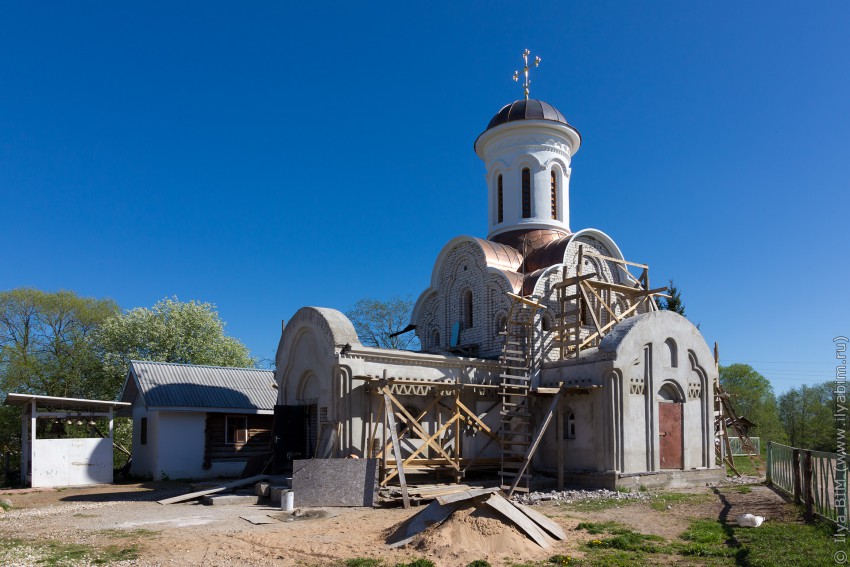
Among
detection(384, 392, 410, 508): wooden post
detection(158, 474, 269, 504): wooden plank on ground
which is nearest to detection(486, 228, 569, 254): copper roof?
detection(384, 392, 410, 508): wooden post

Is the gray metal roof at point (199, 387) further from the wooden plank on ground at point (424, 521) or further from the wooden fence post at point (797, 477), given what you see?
the wooden fence post at point (797, 477)

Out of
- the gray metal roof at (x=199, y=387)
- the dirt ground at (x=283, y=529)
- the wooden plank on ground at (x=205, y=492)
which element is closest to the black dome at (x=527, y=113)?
the gray metal roof at (x=199, y=387)

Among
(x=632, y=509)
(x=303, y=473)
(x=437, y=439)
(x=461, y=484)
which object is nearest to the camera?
(x=632, y=509)

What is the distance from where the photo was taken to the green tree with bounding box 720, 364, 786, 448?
43.0 metres

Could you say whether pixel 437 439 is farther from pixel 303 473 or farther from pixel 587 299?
pixel 587 299

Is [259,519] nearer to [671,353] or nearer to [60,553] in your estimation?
[60,553]

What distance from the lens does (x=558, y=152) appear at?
25.1 metres

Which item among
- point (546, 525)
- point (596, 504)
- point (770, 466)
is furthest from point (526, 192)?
point (546, 525)

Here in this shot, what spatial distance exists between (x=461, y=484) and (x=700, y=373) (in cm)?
783

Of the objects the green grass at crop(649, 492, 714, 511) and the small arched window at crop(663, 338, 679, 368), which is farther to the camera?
the small arched window at crop(663, 338, 679, 368)

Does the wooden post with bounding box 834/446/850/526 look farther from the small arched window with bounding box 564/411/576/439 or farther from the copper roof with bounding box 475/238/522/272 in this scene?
the copper roof with bounding box 475/238/522/272

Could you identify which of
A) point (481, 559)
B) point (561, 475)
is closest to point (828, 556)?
point (481, 559)

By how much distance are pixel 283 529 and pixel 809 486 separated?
884 centimetres

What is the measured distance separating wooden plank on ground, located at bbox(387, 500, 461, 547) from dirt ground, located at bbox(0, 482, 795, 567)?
0.88 feet
